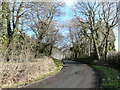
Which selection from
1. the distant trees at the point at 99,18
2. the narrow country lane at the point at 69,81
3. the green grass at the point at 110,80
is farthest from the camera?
the distant trees at the point at 99,18

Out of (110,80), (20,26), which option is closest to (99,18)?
(20,26)

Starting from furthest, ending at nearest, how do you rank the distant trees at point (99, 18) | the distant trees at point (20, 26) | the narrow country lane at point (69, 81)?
the distant trees at point (99, 18) < the distant trees at point (20, 26) < the narrow country lane at point (69, 81)

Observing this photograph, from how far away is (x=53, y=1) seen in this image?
1498 centimetres

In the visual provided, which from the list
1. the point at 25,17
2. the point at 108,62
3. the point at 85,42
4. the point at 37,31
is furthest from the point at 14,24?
the point at 85,42

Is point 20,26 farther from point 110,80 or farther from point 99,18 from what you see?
point 99,18

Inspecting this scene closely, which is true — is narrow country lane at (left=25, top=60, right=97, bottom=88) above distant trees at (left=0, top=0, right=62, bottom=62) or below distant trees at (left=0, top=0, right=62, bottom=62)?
below

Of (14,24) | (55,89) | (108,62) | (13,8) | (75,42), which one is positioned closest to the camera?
(55,89)

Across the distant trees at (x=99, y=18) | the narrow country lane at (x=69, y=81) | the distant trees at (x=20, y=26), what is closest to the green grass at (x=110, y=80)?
the narrow country lane at (x=69, y=81)

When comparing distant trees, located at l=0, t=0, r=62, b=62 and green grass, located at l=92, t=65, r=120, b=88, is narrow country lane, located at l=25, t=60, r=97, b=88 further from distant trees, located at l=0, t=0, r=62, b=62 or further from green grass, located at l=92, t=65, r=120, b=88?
distant trees, located at l=0, t=0, r=62, b=62

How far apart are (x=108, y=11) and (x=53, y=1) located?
24.8 feet

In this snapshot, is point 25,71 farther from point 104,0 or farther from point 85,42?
point 85,42

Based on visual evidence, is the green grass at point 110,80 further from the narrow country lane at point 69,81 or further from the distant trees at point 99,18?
the distant trees at point 99,18

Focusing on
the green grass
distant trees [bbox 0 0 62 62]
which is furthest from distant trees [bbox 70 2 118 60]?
the green grass

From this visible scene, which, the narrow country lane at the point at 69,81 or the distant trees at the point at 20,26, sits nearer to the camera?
the narrow country lane at the point at 69,81
